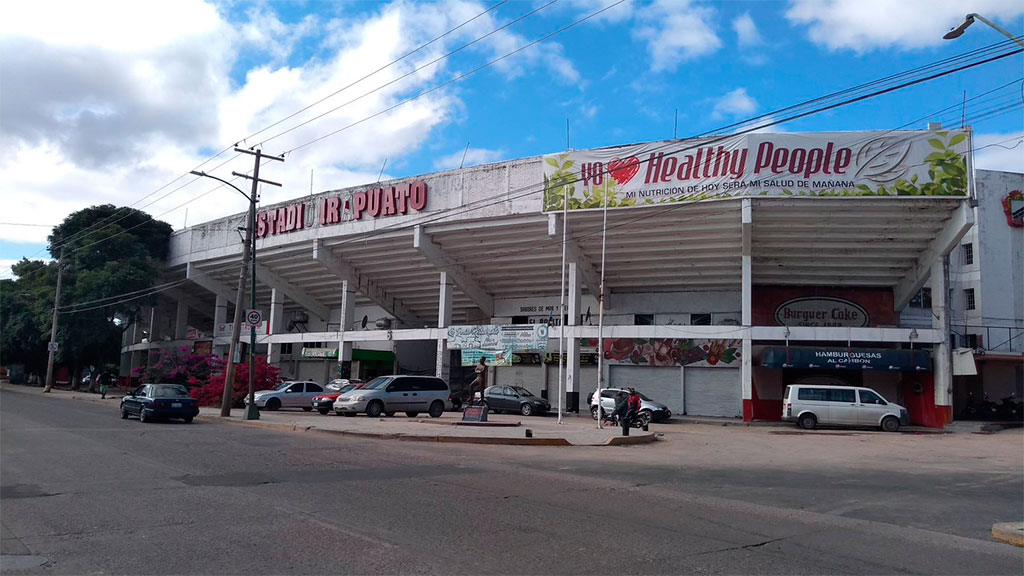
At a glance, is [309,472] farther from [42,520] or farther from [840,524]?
[840,524]

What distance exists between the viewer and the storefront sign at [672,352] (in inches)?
1420

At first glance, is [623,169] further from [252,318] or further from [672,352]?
[252,318]

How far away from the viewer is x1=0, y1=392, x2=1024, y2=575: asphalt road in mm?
6855

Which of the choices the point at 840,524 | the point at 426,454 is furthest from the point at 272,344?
the point at 840,524

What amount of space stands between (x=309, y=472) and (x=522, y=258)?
87.3 ft

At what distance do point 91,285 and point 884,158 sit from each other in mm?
48481

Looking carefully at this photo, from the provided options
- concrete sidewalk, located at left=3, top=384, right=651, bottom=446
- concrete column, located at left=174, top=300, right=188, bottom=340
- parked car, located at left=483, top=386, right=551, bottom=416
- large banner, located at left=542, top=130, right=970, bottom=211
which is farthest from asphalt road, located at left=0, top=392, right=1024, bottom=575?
concrete column, located at left=174, top=300, right=188, bottom=340

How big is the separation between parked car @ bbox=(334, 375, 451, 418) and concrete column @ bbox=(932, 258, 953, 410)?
834 inches

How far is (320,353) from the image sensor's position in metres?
45.8

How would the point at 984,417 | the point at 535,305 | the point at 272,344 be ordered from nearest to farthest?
the point at 984,417 → the point at 535,305 → the point at 272,344

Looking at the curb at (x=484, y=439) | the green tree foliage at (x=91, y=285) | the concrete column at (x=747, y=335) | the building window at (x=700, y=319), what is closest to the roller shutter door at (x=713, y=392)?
the building window at (x=700, y=319)

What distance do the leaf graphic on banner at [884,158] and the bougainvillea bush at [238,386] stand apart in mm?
28936

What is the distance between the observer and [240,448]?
1591cm

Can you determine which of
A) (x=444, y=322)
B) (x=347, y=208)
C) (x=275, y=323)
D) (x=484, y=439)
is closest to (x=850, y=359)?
(x=484, y=439)
